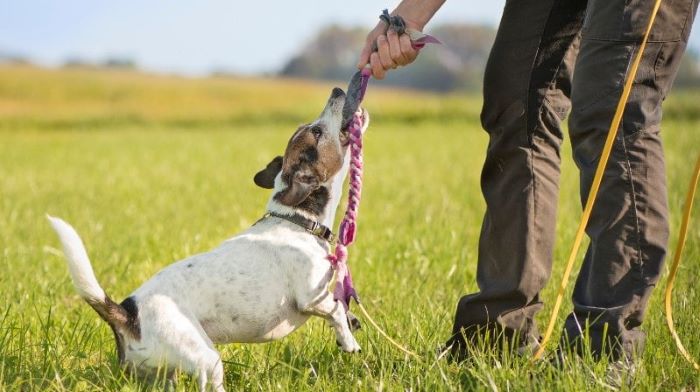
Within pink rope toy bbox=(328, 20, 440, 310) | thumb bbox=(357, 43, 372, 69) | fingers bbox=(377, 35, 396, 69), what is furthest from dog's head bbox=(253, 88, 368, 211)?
fingers bbox=(377, 35, 396, 69)

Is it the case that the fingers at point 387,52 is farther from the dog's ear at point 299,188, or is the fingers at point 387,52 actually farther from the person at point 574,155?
the dog's ear at point 299,188

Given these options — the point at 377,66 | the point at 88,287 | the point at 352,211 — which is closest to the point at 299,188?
the point at 352,211

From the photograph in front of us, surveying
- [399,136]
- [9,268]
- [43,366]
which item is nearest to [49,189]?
[9,268]

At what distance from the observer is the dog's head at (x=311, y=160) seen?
403cm

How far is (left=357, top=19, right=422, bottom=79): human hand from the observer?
3.65 m

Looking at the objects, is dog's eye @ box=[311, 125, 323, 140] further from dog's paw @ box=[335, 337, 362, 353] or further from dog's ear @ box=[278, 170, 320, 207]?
dog's paw @ box=[335, 337, 362, 353]

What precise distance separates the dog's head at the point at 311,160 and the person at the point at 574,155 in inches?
18.5

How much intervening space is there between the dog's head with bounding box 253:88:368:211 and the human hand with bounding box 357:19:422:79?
1.59 ft

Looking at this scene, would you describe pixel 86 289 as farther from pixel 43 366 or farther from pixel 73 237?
A: pixel 43 366

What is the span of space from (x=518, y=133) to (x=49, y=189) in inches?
373

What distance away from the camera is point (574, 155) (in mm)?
3537

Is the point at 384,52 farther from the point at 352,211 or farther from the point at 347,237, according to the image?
the point at 347,237

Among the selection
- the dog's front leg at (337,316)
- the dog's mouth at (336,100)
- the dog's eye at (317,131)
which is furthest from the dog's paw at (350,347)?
the dog's mouth at (336,100)

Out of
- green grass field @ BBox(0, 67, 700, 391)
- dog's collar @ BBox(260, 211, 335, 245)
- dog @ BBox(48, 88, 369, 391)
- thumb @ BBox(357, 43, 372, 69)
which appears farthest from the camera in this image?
dog's collar @ BBox(260, 211, 335, 245)
